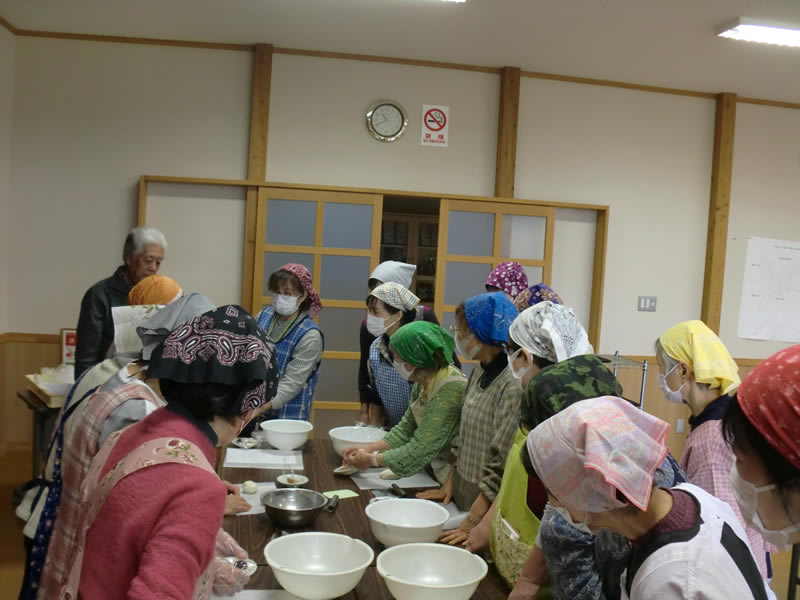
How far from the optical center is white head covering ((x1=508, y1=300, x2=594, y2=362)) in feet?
5.52

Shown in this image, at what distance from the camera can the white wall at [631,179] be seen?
186 inches

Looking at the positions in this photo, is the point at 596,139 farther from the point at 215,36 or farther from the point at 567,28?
the point at 215,36

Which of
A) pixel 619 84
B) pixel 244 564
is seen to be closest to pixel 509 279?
pixel 619 84

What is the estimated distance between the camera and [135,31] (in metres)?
4.14

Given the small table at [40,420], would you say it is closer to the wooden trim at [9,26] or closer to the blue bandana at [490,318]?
the blue bandana at [490,318]

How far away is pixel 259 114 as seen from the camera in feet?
14.3

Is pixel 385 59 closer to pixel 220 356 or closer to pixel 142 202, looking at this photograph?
pixel 142 202

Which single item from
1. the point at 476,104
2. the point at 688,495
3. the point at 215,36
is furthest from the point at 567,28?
the point at 688,495

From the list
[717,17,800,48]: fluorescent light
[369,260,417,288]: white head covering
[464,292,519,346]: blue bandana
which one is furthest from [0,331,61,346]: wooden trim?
[717,17,800,48]: fluorescent light

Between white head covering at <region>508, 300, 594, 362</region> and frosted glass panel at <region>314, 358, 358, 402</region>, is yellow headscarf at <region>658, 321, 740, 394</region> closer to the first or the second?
white head covering at <region>508, 300, 594, 362</region>

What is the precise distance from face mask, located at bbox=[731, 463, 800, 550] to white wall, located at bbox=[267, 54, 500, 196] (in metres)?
3.84

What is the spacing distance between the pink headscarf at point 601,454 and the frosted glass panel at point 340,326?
3467 millimetres

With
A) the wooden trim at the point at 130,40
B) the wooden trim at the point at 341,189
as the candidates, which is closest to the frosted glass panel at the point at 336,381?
the wooden trim at the point at 341,189

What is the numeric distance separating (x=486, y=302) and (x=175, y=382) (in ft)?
3.69
